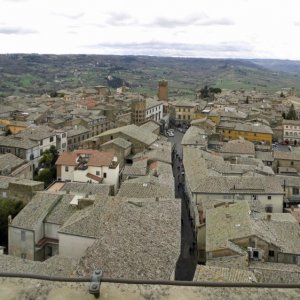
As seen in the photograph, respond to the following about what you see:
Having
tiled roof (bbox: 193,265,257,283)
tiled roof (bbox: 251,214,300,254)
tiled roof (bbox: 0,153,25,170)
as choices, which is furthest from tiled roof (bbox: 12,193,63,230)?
tiled roof (bbox: 0,153,25,170)

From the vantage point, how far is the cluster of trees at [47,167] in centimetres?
3903

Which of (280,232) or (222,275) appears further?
(280,232)

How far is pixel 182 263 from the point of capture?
992 inches

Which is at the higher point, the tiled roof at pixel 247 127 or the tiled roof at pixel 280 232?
the tiled roof at pixel 247 127

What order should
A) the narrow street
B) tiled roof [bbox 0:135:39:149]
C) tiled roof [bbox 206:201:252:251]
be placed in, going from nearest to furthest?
tiled roof [bbox 206:201:252:251] < the narrow street < tiled roof [bbox 0:135:39:149]

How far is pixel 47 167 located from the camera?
4231cm

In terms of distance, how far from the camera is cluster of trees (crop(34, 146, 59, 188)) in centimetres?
3903

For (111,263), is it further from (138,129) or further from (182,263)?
(138,129)

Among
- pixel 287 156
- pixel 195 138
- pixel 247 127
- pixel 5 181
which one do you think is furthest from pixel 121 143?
pixel 247 127

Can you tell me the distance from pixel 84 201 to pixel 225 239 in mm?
8192

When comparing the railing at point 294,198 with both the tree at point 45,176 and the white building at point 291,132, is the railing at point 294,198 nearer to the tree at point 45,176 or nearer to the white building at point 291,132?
the tree at point 45,176

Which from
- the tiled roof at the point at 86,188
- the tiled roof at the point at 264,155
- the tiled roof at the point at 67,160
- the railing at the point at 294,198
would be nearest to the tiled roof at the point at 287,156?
the tiled roof at the point at 264,155

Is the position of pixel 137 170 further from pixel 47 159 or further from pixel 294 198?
pixel 294 198

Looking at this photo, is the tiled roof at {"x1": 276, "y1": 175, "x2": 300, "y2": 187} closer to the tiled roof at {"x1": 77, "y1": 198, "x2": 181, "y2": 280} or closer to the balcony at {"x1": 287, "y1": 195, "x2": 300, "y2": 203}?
the balcony at {"x1": 287, "y1": 195, "x2": 300, "y2": 203}
